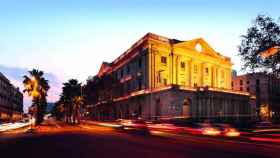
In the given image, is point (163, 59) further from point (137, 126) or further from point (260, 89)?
point (260, 89)

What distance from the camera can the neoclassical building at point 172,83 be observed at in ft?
213

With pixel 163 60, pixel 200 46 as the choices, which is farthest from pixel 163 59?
pixel 200 46

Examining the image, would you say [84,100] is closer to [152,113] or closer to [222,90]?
[152,113]

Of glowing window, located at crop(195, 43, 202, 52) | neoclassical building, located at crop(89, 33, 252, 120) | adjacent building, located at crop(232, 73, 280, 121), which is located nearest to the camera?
neoclassical building, located at crop(89, 33, 252, 120)

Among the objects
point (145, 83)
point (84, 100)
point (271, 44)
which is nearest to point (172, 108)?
point (145, 83)

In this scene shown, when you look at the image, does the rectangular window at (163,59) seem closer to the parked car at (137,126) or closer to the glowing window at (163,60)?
the glowing window at (163,60)

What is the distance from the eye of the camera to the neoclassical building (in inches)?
2557

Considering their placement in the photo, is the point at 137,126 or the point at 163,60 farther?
the point at 163,60

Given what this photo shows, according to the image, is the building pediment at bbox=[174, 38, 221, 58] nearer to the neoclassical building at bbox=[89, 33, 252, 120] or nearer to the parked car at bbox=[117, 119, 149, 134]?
the neoclassical building at bbox=[89, 33, 252, 120]

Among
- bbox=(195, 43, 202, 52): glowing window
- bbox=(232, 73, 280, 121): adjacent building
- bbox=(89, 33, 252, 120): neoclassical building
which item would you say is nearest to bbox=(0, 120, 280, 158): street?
bbox=(89, 33, 252, 120): neoclassical building

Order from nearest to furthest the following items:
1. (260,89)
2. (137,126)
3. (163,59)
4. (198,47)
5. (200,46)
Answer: (137,126)
(163,59)
(198,47)
(200,46)
(260,89)

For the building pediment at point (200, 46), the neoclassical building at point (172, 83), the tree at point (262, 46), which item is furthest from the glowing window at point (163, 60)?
the tree at point (262, 46)

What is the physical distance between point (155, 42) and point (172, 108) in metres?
15.6

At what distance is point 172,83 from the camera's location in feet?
236
